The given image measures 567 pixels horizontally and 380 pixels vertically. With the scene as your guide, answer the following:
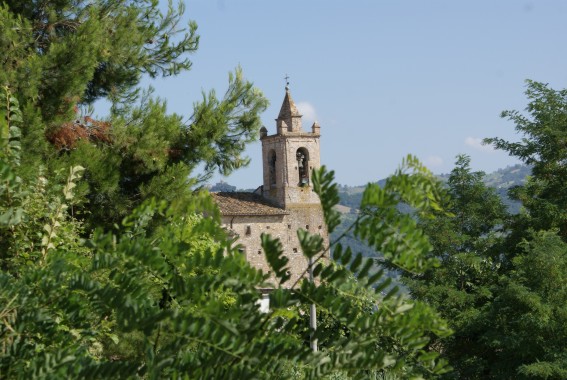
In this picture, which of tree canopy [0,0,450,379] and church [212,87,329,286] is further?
church [212,87,329,286]

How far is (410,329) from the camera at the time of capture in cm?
302

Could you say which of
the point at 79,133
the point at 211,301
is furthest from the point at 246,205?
the point at 211,301

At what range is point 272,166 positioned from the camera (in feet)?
177

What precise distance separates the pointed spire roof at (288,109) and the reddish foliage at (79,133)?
39562 mm

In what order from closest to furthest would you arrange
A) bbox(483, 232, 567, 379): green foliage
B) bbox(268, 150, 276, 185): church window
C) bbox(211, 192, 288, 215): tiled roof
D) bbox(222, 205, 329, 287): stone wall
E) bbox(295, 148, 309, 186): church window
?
bbox(483, 232, 567, 379): green foliage, bbox(222, 205, 329, 287): stone wall, bbox(211, 192, 288, 215): tiled roof, bbox(295, 148, 309, 186): church window, bbox(268, 150, 276, 185): church window

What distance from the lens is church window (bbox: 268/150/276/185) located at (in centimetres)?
5356

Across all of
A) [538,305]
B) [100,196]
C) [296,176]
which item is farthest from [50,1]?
[296,176]

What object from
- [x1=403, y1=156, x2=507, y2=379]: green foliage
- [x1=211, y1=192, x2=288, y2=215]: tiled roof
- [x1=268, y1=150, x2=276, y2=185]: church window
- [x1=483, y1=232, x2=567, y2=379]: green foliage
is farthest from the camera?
[x1=268, y1=150, x2=276, y2=185]: church window

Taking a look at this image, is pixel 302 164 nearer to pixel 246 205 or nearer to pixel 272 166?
pixel 272 166

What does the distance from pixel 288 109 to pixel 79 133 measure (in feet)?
134

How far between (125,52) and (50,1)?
1344 millimetres

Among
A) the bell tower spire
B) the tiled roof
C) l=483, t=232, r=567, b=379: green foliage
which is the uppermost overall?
the bell tower spire

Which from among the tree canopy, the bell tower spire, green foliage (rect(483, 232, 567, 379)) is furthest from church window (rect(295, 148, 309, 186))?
the tree canopy

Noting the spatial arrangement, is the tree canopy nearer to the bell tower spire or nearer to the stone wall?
the stone wall
